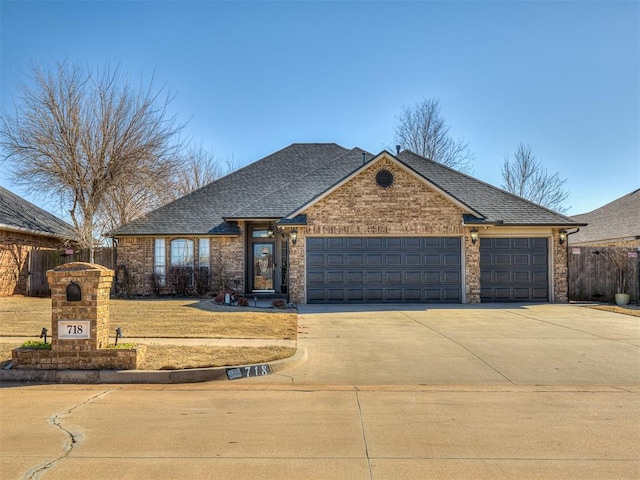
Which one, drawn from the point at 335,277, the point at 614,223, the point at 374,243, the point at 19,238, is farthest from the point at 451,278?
the point at 19,238

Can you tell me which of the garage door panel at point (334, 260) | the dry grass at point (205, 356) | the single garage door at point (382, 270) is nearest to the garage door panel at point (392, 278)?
the single garage door at point (382, 270)

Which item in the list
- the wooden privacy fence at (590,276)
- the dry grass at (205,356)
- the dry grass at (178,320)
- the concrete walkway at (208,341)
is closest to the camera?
the dry grass at (205,356)

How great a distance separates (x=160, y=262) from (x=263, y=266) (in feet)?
14.3

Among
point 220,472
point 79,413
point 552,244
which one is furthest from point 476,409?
point 552,244

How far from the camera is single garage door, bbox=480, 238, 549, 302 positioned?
18062mm

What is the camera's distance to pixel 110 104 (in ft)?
68.2

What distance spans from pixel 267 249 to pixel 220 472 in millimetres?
17041

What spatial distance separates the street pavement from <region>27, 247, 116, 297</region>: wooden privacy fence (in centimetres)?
1498

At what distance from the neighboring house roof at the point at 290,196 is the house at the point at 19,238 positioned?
15.3ft

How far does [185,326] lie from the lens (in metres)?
11.4

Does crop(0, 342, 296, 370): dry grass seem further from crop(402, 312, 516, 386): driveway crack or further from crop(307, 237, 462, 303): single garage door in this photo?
crop(307, 237, 462, 303): single garage door

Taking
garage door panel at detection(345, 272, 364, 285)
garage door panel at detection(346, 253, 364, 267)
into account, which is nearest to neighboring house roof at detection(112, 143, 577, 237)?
garage door panel at detection(346, 253, 364, 267)

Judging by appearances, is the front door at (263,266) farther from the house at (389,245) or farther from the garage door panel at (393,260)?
the garage door panel at (393,260)

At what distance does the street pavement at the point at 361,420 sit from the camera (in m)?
4.01
